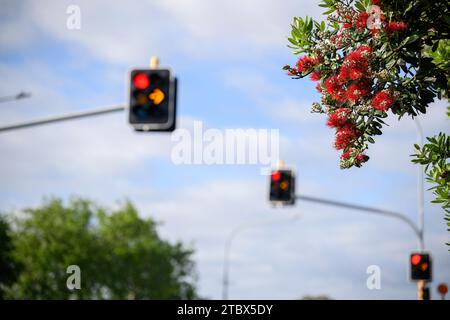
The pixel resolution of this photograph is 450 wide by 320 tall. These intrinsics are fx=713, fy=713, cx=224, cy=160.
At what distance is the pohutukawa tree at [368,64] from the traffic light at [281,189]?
13.8 metres

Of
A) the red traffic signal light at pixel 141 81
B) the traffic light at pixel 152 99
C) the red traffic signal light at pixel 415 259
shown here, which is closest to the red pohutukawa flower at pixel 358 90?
the traffic light at pixel 152 99

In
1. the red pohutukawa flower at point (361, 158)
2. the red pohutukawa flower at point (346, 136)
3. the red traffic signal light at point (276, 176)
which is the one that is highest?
the red traffic signal light at point (276, 176)

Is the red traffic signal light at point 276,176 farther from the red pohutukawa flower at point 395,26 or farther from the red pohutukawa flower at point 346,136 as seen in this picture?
the red pohutukawa flower at point 395,26

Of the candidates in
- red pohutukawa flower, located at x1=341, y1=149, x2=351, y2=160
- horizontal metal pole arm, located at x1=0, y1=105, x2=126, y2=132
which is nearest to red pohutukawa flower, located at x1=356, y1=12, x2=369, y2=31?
red pohutukawa flower, located at x1=341, y1=149, x2=351, y2=160

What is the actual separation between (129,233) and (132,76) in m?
57.1

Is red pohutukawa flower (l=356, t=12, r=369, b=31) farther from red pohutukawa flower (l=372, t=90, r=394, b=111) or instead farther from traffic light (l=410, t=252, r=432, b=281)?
traffic light (l=410, t=252, r=432, b=281)

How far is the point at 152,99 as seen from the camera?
1241cm

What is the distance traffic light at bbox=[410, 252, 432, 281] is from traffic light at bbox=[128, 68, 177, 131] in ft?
45.3

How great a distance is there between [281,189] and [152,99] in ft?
34.9

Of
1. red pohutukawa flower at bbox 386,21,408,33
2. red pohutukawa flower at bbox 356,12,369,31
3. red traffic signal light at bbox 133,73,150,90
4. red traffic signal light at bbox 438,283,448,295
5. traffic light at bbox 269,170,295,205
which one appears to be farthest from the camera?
traffic light at bbox 269,170,295,205

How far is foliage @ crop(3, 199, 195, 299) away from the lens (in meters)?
61.2

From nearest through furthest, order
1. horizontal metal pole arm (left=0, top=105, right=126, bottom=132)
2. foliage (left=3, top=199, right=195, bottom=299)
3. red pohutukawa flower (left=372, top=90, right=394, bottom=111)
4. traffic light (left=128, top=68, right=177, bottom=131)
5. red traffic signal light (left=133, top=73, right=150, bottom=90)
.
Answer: red pohutukawa flower (left=372, top=90, right=394, bottom=111)
traffic light (left=128, top=68, right=177, bottom=131)
red traffic signal light (left=133, top=73, right=150, bottom=90)
horizontal metal pole arm (left=0, top=105, right=126, bottom=132)
foliage (left=3, top=199, right=195, bottom=299)

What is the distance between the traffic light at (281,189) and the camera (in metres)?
22.4
